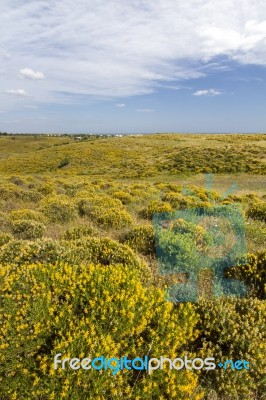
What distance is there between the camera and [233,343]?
401cm

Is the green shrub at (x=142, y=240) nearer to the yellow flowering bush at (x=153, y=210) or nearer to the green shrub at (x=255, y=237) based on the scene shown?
the green shrub at (x=255, y=237)

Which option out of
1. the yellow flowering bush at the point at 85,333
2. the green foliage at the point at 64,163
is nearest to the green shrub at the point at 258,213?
the yellow flowering bush at the point at 85,333

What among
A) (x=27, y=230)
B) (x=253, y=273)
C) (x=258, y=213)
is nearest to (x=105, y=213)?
(x=27, y=230)

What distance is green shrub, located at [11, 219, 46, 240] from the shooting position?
26.0 feet

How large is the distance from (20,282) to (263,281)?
4083 mm

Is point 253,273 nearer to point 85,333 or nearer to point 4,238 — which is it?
point 85,333

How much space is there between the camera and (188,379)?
3609 millimetres

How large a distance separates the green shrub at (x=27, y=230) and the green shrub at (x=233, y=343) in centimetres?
486

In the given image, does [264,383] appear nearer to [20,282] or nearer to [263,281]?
[263,281]

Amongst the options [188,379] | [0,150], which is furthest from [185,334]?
[0,150]

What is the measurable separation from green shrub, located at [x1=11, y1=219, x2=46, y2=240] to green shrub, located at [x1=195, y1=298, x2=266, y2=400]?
16.0ft

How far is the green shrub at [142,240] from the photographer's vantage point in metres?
7.12

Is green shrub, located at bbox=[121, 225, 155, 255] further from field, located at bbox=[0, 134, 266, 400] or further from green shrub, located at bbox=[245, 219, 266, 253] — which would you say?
green shrub, located at bbox=[245, 219, 266, 253]

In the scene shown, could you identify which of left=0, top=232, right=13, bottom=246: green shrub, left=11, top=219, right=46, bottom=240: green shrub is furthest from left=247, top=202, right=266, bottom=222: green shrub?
Result: left=0, top=232, right=13, bottom=246: green shrub
